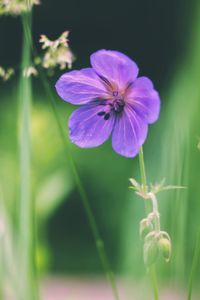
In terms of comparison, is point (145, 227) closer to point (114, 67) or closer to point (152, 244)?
point (152, 244)

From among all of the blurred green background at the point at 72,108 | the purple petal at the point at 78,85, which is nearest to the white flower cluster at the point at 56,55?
the purple petal at the point at 78,85

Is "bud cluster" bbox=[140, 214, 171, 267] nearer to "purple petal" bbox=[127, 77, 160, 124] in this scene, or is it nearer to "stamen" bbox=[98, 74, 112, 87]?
"purple petal" bbox=[127, 77, 160, 124]

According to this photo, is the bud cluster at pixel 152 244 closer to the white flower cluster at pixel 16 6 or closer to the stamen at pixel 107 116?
the stamen at pixel 107 116

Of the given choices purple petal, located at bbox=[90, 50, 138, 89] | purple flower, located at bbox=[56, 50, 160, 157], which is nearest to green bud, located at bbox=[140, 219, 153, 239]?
purple flower, located at bbox=[56, 50, 160, 157]

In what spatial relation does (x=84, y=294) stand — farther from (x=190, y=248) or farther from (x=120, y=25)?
(x=120, y=25)

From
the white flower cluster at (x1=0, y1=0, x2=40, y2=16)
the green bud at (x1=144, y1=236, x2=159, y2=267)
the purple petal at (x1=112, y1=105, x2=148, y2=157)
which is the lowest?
the green bud at (x1=144, y1=236, x2=159, y2=267)

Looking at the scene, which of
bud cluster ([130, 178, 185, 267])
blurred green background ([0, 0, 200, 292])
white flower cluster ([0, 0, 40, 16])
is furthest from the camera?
blurred green background ([0, 0, 200, 292])

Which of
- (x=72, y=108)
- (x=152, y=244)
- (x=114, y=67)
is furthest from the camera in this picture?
(x=72, y=108)

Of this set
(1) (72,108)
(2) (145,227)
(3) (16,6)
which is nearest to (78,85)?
(3) (16,6)
